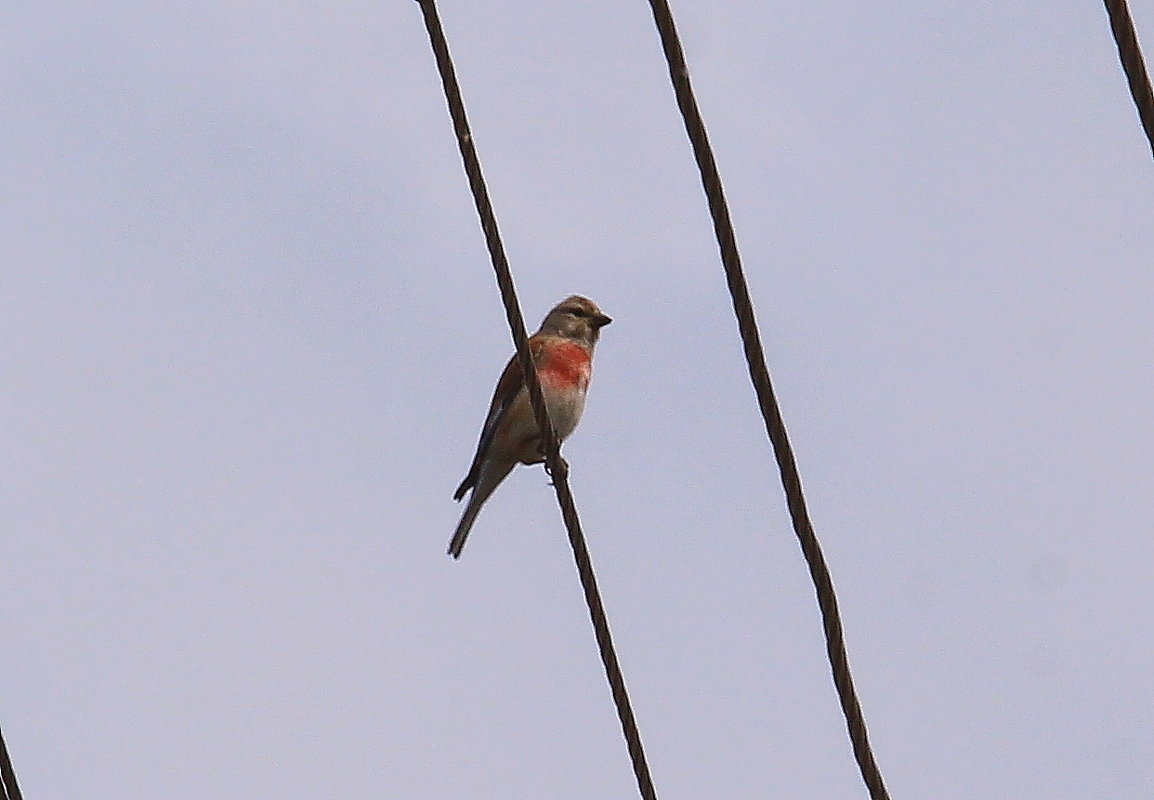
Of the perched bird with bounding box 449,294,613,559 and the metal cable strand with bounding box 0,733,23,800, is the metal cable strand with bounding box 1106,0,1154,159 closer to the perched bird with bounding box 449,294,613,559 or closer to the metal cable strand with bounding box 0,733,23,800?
the metal cable strand with bounding box 0,733,23,800

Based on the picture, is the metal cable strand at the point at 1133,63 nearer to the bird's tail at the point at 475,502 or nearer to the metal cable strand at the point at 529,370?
the metal cable strand at the point at 529,370

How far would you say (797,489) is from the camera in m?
4.18

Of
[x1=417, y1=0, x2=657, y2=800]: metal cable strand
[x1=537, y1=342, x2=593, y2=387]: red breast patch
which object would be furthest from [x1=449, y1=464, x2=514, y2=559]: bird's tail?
[x1=417, y1=0, x2=657, y2=800]: metal cable strand

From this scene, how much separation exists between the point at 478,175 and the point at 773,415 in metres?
0.96

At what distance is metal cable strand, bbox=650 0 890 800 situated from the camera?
4059mm

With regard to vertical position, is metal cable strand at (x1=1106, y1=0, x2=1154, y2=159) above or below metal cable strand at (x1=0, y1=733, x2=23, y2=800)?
above

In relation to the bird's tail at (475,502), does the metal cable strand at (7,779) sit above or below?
above

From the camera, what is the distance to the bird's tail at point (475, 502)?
342 inches

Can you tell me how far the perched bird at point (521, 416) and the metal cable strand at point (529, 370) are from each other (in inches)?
126

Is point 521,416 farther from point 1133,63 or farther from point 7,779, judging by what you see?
point 1133,63

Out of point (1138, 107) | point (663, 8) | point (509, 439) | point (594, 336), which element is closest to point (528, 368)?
point (663, 8)

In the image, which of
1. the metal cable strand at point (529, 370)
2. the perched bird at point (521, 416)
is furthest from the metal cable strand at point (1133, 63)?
the perched bird at point (521, 416)

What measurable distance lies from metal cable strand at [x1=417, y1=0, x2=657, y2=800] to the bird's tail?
11.3 feet

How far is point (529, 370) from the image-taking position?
4.92 meters
